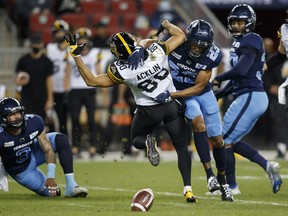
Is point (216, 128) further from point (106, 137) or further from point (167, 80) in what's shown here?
point (106, 137)

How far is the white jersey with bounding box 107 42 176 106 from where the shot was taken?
864 centimetres

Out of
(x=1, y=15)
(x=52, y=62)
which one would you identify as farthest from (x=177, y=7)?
(x=52, y=62)

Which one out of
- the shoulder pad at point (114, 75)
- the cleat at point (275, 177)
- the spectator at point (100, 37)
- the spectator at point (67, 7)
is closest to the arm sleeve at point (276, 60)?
the cleat at point (275, 177)

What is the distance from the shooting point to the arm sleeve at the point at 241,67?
928 centimetres

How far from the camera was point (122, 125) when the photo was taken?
1545 centimetres

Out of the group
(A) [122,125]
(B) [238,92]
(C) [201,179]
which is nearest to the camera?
(B) [238,92]

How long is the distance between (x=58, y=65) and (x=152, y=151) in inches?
240

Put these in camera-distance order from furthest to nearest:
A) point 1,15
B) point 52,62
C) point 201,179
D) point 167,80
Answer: point 1,15
point 52,62
point 201,179
point 167,80

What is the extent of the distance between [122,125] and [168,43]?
21.7ft

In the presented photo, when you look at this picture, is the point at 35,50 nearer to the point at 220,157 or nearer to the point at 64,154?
the point at 64,154

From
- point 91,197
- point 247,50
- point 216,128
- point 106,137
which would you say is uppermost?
point 247,50

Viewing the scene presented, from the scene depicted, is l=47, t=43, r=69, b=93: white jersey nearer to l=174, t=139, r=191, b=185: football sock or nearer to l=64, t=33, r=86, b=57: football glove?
l=64, t=33, r=86, b=57: football glove

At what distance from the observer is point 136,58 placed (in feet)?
28.1

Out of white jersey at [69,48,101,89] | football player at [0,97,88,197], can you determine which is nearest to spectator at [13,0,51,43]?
white jersey at [69,48,101,89]
